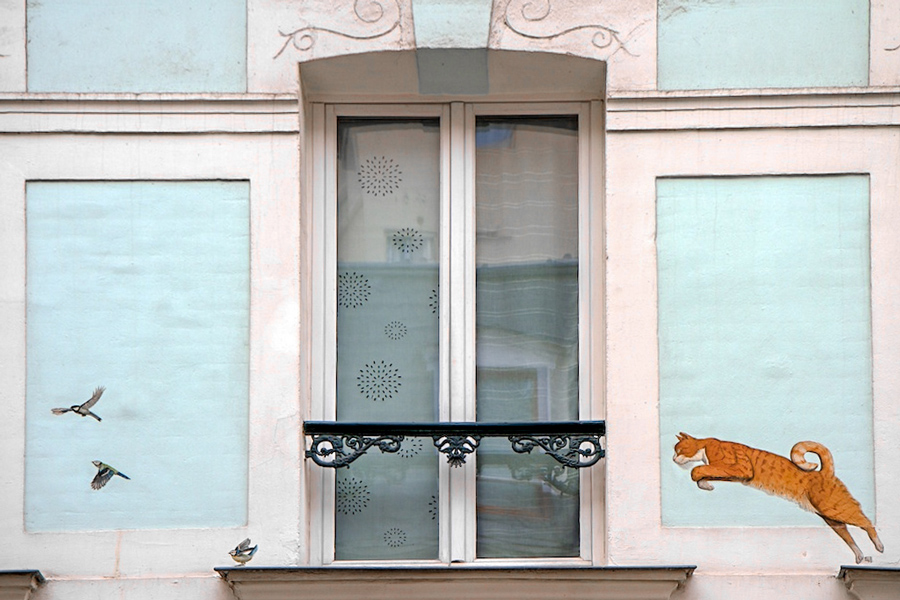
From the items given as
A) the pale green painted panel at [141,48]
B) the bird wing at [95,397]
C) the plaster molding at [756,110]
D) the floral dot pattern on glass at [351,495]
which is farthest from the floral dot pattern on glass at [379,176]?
the bird wing at [95,397]

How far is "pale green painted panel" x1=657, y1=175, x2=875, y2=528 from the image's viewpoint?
9.29m

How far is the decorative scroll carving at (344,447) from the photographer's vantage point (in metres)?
9.44

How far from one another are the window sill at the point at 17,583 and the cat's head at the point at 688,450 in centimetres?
289

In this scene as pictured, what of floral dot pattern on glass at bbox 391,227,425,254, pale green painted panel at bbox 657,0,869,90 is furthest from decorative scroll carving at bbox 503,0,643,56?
floral dot pattern on glass at bbox 391,227,425,254

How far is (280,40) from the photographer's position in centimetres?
970

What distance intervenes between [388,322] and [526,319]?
0.65 m

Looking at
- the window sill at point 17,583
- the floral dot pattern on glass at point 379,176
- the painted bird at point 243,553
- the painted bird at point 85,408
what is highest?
the floral dot pattern on glass at point 379,176

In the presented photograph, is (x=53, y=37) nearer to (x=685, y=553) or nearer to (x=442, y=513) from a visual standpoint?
(x=442, y=513)

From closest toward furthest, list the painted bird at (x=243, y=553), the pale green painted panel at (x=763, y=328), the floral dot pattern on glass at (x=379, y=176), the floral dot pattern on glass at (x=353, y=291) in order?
the painted bird at (x=243, y=553)
the pale green painted panel at (x=763, y=328)
the floral dot pattern on glass at (x=353, y=291)
the floral dot pattern on glass at (x=379, y=176)

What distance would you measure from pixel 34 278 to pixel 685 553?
3219 mm

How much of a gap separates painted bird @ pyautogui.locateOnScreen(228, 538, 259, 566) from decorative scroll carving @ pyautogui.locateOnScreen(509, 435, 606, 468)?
1.28m

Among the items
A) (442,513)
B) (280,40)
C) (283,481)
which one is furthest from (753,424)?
(280,40)

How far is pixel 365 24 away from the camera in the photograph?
9.70m

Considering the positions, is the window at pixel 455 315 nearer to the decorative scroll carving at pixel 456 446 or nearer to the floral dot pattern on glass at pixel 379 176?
the floral dot pattern on glass at pixel 379 176
